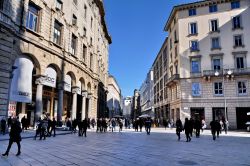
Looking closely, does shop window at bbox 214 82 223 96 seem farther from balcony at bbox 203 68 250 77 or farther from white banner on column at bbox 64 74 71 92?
white banner on column at bbox 64 74 71 92

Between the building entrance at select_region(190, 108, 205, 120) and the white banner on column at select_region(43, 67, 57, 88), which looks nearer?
the white banner on column at select_region(43, 67, 57, 88)

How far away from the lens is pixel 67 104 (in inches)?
1268

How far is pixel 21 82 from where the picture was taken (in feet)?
62.5

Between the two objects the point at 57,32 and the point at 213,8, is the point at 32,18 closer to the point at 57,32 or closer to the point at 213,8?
the point at 57,32

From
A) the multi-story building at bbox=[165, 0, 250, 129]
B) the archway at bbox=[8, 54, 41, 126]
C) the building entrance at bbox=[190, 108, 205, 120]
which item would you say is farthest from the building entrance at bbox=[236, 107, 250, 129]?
the archway at bbox=[8, 54, 41, 126]

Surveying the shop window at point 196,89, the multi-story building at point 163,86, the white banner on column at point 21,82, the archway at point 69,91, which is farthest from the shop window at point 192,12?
the white banner on column at point 21,82

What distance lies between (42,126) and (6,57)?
Result: 599 centimetres

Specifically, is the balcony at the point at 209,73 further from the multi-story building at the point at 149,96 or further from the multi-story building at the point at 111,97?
the multi-story building at the point at 111,97

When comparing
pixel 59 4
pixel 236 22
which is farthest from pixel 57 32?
pixel 236 22

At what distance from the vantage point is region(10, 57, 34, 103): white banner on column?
18263mm

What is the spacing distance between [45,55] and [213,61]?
2693 centimetres

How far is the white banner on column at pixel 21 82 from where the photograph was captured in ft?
59.9

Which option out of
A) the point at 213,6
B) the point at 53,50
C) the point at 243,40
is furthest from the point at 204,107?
the point at 53,50

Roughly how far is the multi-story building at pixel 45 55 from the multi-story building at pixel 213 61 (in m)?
15.2
